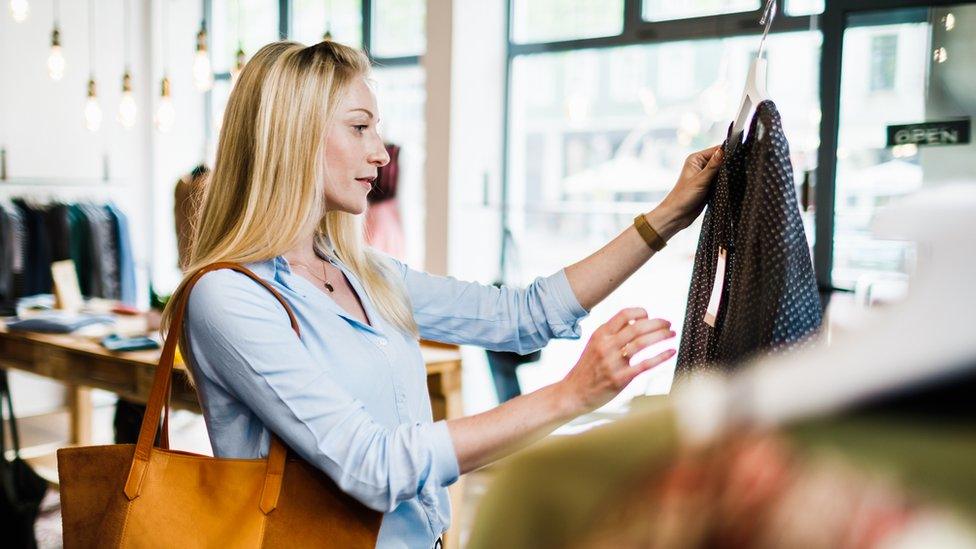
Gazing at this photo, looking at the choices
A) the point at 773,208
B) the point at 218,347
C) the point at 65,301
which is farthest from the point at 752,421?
the point at 65,301

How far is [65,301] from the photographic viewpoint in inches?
166

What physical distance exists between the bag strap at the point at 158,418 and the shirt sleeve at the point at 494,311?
44 cm

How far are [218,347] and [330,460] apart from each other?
234 mm

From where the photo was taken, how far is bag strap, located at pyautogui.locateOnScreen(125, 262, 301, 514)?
1158mm

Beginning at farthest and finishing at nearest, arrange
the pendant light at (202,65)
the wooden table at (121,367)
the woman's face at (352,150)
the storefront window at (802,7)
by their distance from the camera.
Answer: the storefront window at (802,7), the pendant light at (202,65), the wooden table at (121,367), the woman's face at (352,150)

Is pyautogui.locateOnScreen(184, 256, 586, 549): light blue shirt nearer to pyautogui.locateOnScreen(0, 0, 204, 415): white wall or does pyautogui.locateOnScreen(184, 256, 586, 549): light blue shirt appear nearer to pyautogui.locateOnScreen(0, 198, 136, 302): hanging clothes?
pyautogui.locateOnScreen(0, 198, 136, 302): hanging clothes

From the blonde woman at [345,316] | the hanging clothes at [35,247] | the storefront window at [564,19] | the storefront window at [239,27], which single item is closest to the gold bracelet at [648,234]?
the blonde woman at [345,316]

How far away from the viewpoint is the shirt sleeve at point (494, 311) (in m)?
1.54

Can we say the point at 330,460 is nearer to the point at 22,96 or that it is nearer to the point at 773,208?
the point at 773,208

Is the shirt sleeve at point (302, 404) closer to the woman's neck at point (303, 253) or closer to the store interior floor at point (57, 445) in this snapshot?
the woman's neck at point (303, 253)

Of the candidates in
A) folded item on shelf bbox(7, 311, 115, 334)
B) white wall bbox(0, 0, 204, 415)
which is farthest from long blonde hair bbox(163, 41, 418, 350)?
white wall bbox(0, 0, 204, 415)

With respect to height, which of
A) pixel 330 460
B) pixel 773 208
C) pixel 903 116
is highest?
pixel 903 116

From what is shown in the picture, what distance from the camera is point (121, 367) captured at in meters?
3.26

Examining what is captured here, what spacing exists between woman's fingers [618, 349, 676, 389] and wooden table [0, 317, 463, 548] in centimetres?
202
